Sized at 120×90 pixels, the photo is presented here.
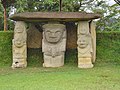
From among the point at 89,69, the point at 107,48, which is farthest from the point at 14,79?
the point at 107,48

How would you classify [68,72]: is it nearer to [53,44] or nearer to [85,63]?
[85,63]

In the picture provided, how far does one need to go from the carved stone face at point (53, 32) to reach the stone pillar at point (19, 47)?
874 mm

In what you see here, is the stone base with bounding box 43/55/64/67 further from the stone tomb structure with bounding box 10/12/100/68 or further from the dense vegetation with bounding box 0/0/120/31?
the dense vegetation with bounding box 0/0/120/31

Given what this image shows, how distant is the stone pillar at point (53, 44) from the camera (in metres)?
11.9

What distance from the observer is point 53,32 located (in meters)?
12.0

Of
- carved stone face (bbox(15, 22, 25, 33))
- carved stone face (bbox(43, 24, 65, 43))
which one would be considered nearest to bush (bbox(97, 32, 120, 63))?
carved stone face (bbox(43, 24, 65, 43))

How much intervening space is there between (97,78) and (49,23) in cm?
396

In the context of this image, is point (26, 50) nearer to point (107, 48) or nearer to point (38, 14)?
point (38, 14)

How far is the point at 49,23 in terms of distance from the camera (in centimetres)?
1228

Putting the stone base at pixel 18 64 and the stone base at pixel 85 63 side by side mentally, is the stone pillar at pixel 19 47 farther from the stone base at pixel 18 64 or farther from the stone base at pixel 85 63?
the stone base at pixel 85 63

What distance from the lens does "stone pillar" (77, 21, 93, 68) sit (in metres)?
11.8

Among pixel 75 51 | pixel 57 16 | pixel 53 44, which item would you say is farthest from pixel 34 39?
pixel 57 16

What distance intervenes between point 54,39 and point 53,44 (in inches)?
8.5

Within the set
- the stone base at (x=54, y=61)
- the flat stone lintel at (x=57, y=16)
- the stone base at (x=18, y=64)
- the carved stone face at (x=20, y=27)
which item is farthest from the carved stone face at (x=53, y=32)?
the stone base at (x=18, y=64)
